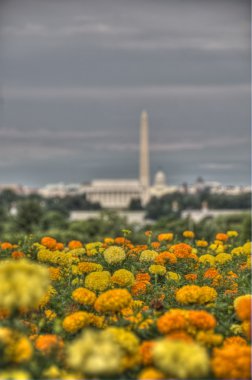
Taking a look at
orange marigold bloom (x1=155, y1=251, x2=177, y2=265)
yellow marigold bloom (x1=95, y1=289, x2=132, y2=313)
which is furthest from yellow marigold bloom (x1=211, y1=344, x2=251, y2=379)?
orange marigold bloom (x1=155, y1=251, x2=177, y2=265)

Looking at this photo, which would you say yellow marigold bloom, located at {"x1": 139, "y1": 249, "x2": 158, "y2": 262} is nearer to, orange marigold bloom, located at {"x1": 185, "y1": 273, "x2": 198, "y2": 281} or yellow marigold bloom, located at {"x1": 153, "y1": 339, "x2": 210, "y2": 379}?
orange marigold bloom, located at {"x1": 185, "y1": 273, "x2": 198, "y2": 281}

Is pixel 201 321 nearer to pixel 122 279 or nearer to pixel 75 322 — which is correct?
pixel 75 322

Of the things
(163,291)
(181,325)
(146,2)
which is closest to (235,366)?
(181,325)

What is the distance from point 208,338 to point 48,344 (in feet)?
2.65

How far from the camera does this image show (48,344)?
10.8ft

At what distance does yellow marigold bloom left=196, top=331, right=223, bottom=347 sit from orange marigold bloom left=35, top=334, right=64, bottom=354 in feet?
2.29

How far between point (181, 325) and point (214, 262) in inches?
136

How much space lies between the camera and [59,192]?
15900 centimetres

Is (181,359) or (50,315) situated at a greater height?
(181,359)

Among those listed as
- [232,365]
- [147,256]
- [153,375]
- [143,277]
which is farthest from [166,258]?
[153,375]

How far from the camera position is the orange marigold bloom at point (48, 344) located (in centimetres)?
322

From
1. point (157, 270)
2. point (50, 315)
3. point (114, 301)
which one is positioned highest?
point (114, 301)

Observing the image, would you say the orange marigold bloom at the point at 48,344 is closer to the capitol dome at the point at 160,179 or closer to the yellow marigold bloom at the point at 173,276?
the yellow marigold bloom at the point at 173,276

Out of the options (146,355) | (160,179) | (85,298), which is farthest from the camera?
(160,179)
